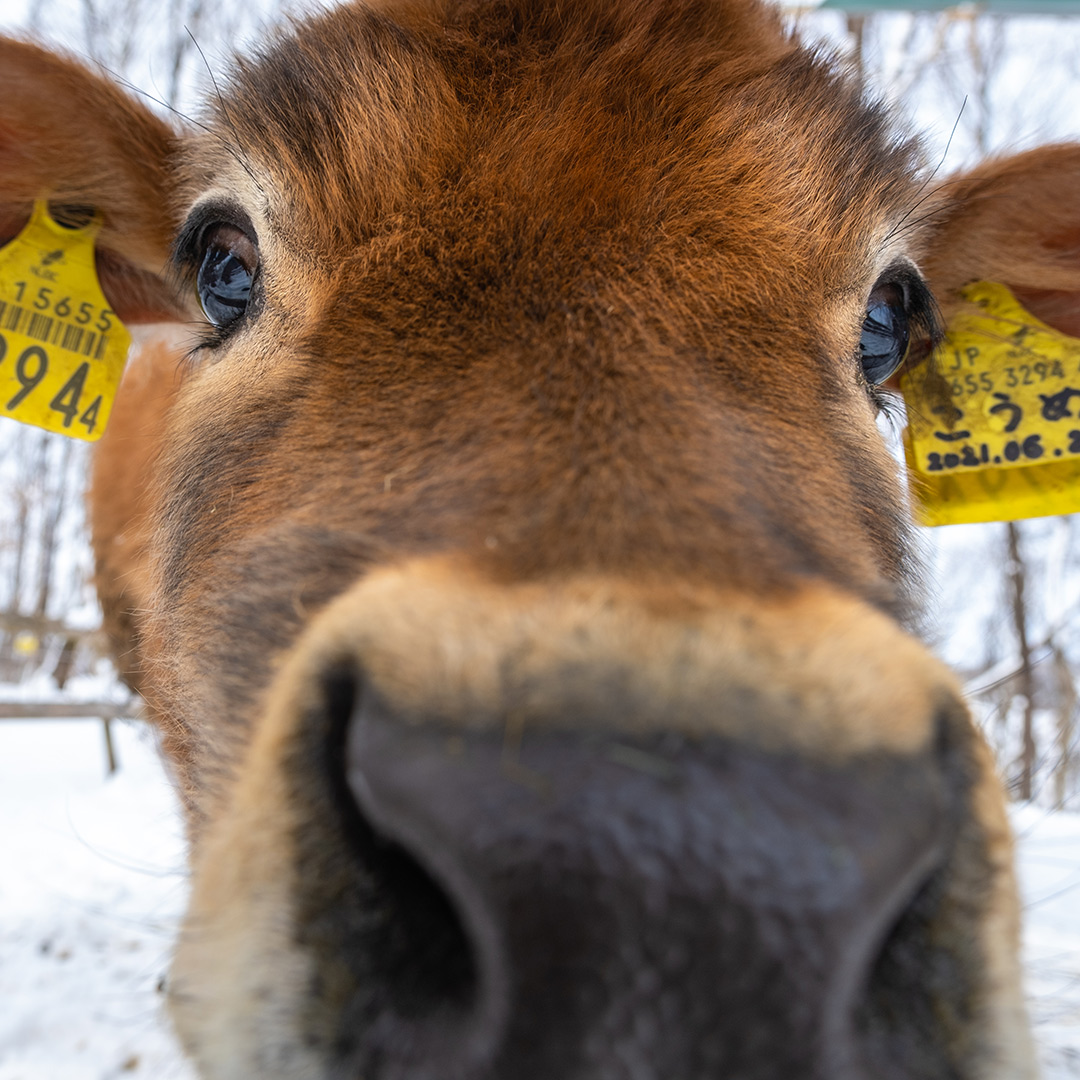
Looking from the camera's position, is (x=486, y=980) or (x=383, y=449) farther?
(x=383, y=449)

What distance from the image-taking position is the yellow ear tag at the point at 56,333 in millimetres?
2910

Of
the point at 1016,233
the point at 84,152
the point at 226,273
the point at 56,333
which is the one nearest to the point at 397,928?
the point at 226,273

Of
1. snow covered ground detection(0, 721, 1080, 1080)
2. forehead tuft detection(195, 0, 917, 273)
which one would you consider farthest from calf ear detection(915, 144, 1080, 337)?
snow covered ground detection(0, 721, 1080, 1080)

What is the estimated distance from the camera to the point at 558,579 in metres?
1.03

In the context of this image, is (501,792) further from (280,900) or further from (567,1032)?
(280,900)

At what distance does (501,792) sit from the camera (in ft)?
2.84

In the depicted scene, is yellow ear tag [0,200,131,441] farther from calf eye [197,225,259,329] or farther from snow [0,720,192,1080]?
snow [0,720,192,1080]

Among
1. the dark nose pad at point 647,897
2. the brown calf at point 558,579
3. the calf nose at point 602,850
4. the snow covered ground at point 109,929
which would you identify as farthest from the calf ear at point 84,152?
the dark nose pad at point 647,897

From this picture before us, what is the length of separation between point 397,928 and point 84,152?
286 centimetres

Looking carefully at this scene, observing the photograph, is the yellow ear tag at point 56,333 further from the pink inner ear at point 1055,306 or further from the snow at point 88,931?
the pink inner ear at point 1055,306

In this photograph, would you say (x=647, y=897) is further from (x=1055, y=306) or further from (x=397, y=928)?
(x=1055, y=306)

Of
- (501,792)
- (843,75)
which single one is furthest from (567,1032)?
(843,75)

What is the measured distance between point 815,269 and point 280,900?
1712 millimetres

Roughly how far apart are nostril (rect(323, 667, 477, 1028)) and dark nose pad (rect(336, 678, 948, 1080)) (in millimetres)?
27
